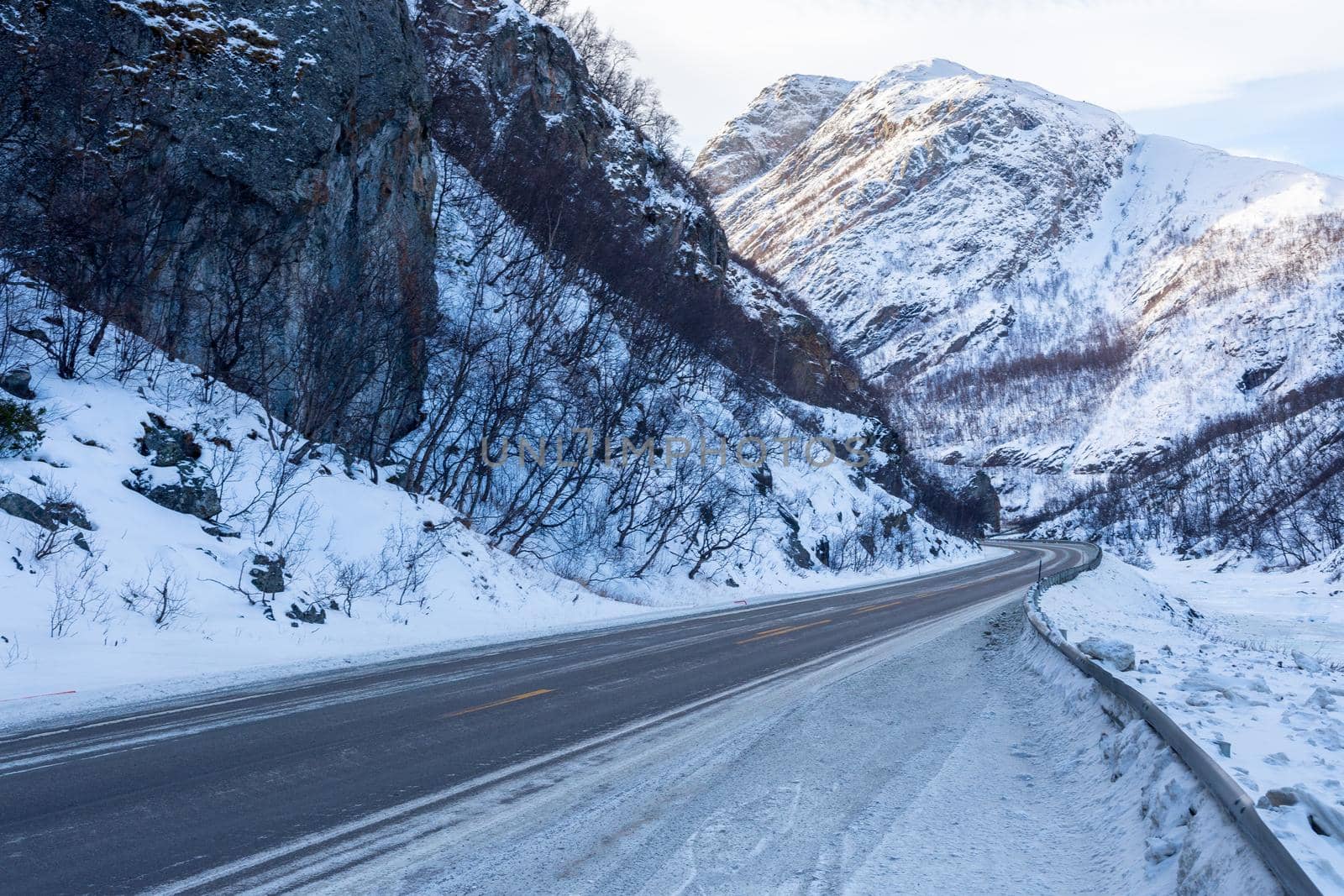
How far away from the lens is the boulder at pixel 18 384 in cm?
1378

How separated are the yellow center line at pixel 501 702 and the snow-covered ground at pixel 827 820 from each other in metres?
1.72

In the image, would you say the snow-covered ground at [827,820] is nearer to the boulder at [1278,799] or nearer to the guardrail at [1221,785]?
the guardrail at [1221,785]

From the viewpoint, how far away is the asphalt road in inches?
175

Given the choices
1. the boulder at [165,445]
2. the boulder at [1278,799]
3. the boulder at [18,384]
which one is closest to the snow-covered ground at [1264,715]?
the boulder at [1278,799]

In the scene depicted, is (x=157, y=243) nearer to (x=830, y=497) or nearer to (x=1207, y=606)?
(x=830, y=497)

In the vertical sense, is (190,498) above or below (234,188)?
below

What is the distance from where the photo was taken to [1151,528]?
111750mm

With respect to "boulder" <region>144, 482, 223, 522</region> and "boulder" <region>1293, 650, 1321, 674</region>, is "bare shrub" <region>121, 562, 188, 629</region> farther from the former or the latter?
"boulder" <region>1293, 650, 1321, 674</region>

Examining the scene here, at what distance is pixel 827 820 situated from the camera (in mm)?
5480

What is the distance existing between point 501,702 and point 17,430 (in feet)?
29.6

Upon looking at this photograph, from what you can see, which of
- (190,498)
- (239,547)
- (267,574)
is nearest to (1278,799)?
(267,574)

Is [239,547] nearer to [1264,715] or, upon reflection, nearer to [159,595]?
[159,595]

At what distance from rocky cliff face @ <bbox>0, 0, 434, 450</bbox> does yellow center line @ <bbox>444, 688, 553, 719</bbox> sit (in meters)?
12.8

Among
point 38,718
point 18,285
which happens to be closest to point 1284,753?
point 38,718
